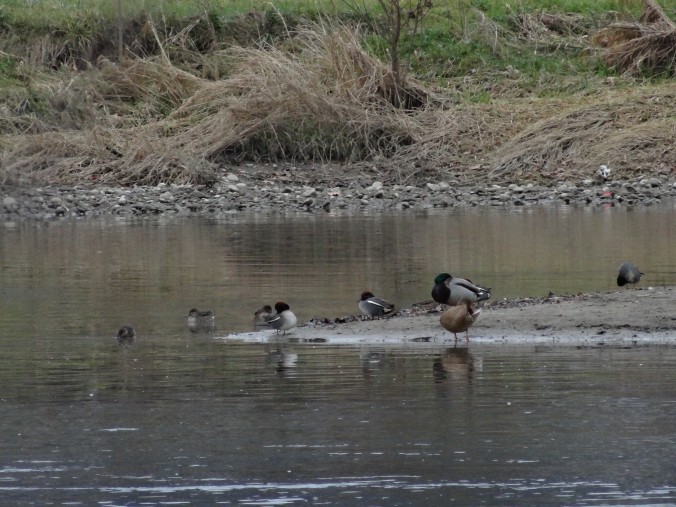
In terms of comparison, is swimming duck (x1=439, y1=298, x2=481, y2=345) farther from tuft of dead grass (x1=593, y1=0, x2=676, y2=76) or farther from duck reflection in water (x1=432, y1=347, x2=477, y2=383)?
tuft of dead grass (x1=593, y1=0, x2=676, y2=76)

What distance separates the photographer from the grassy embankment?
27.2m

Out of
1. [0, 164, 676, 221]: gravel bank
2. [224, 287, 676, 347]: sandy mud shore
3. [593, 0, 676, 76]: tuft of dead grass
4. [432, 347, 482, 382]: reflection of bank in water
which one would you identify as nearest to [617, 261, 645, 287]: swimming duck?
[224, 287, 676, 347]: sandy mud shore

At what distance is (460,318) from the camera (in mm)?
11555

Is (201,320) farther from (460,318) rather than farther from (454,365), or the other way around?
(454,365)

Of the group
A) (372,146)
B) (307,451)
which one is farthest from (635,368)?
(372,146)

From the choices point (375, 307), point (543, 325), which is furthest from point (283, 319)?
point (543, 325)

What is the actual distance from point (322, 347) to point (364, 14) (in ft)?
Result: 74.3

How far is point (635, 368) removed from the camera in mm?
10367

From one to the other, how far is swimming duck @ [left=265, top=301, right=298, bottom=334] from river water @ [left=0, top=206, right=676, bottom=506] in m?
0.26

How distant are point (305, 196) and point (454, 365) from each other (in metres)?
15.3

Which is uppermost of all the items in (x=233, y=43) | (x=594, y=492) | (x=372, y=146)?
(x=233, y=43)

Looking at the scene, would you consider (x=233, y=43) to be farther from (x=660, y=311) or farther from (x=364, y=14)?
(x=660, y=311)

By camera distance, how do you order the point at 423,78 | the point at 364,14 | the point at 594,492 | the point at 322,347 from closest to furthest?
the point at 594,492 < the point at 322,347 < the point at 423,78 < the point at 364,14

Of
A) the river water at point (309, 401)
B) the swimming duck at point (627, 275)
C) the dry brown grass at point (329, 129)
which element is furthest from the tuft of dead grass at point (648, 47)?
the swimming duck at point (627, 275)
